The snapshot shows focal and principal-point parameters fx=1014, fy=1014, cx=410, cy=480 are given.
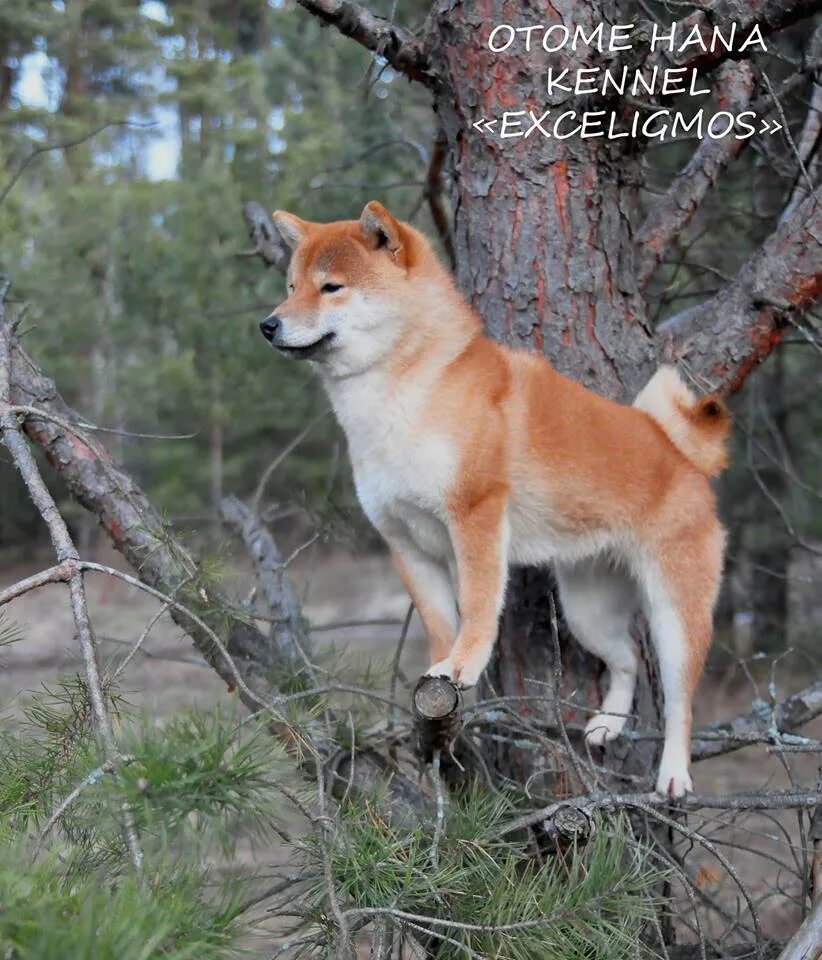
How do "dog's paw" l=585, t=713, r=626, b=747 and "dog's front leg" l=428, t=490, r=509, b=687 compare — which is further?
"dog's paw" l=585, t=713, r=626, b=747

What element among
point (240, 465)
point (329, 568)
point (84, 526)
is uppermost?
point (240, 465)

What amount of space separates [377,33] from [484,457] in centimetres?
134

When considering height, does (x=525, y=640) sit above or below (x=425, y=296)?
below

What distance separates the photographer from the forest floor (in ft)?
16.5

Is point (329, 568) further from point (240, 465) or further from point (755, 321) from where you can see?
point (755, 321)

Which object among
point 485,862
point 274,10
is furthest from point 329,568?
point 485,862

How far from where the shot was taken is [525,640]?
3148 millimetres

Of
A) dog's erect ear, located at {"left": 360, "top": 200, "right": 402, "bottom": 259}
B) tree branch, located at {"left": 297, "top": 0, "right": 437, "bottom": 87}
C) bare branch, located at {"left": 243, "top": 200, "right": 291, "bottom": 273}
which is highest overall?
tree branch, located at {"left": 297, "top": 0, "right": 437, "bottom": 87}

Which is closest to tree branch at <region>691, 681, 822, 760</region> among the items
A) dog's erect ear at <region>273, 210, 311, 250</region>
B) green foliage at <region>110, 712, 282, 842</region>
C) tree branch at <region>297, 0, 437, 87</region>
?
green foliage at <region>110, 712, 282, 842</region>

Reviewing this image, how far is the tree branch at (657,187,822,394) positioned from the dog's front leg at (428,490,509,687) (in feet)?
2.88

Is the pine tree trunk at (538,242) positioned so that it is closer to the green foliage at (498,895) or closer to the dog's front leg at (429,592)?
the dog's front leg at (429,592)

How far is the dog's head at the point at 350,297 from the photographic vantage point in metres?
2.86

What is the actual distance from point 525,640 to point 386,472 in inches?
28.9

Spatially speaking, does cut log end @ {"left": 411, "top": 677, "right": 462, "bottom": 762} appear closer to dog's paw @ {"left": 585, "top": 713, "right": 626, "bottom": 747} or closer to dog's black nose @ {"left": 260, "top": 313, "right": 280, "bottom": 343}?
dog's paw @ {"left": 585, "top": 713, "right": 626, "bottom": 747}
